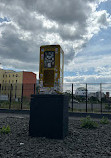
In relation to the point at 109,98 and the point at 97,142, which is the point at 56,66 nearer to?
the point at 97,142

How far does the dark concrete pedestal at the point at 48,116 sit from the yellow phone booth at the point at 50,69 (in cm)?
48

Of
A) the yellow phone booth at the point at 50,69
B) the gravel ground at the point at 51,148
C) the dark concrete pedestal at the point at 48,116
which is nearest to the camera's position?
the gravel ground at the point at 51,148

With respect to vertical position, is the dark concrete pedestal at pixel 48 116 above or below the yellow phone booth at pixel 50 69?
below

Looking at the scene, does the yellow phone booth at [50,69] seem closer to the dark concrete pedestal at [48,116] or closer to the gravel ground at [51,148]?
the dark concrete pedestal at [48,116]

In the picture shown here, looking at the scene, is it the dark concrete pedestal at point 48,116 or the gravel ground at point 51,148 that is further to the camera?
the dark concrete pedestal at point 48,116


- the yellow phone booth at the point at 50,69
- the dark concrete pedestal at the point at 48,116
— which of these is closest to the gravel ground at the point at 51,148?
the dark concrete pedestal at the point at 48,116

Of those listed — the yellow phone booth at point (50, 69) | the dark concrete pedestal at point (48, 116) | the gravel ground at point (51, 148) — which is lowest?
the gravel ground at point (51, 148)

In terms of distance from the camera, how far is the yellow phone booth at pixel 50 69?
5363mm

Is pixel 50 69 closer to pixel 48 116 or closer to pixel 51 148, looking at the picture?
pixel 48 116

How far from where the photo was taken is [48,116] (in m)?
4.88

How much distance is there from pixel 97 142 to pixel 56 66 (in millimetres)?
2650

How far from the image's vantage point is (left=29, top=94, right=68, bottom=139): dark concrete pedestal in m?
4.79

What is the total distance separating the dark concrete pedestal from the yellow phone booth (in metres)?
0.48

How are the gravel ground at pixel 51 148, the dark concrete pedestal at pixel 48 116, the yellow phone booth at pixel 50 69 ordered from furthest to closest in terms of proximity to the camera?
1. the yellow phone booth at pixel 50 69
2. the dark concrete pedestal at pixel 48 116
3. the gravel ground at pixel 51 148
